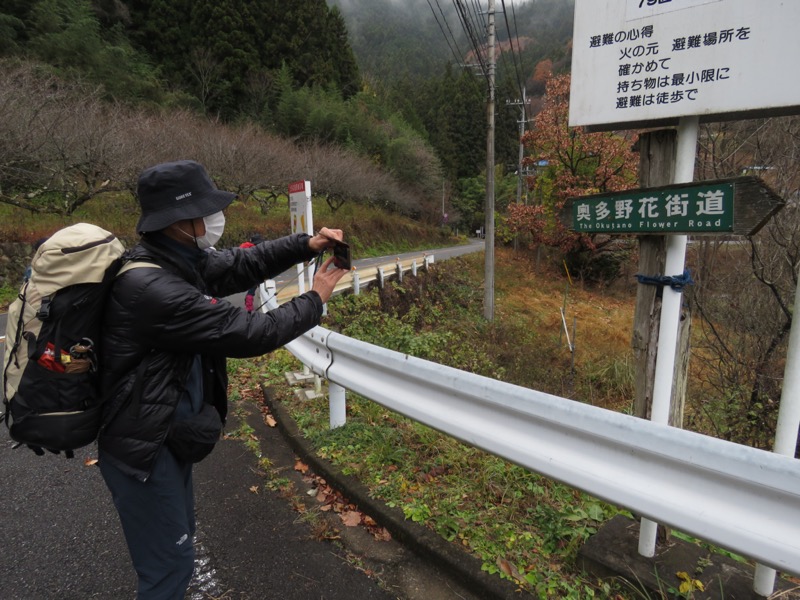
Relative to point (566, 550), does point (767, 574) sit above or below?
above

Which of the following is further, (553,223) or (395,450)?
(553,223)

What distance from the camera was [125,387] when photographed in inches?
65.8

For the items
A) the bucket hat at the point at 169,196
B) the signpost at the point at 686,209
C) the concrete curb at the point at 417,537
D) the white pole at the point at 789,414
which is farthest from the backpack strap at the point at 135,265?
the white pole at the point at 789,414

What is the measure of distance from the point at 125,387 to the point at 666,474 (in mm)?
1946

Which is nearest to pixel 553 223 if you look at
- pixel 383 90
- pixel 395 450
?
pixel 395 450

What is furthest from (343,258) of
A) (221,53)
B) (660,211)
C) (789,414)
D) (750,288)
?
(221,53)

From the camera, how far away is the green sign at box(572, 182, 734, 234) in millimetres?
1826

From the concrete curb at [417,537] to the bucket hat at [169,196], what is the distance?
1.83 meters

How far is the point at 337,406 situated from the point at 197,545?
50.1 inches

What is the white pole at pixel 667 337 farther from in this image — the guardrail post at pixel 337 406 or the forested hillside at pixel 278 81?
the forested hillside at pixel 278 81

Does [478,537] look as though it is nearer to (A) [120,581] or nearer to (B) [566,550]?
(B) [566,550]

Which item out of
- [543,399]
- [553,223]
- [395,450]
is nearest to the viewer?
[543,399]

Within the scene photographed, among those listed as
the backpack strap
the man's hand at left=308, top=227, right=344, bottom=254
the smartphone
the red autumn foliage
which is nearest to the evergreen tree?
the red autumn foliage

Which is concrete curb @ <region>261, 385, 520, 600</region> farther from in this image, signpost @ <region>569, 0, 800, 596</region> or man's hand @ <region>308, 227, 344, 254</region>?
man's hand @ <region>308, 227, 344, 254</region>
